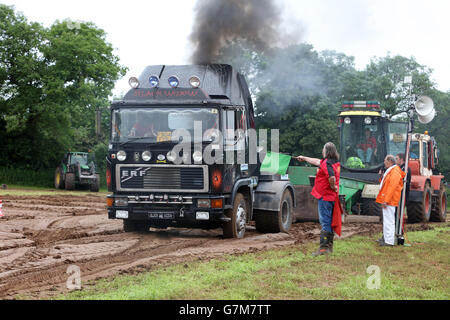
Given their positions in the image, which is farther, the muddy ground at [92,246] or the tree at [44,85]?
the tree at [44,85]

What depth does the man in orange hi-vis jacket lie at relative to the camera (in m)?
11.4

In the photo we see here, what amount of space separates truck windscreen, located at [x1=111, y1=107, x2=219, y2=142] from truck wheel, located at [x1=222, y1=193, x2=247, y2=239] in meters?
1.65

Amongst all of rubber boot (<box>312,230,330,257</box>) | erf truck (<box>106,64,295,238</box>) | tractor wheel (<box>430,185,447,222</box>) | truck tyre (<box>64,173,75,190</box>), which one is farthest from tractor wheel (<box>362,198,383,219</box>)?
truck tyre (<box>64,173,75,190</box>)

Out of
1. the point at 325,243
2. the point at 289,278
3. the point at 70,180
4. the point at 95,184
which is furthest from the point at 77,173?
the point at 289,278

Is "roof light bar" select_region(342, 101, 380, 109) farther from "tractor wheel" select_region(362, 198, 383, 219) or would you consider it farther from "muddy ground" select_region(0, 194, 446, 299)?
"muddy ground" select_region(0, 194, 446, 299)

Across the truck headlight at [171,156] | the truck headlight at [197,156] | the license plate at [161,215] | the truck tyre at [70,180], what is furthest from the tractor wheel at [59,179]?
the truck headlight at [197,156]

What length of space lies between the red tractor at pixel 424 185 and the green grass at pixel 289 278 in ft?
24.2

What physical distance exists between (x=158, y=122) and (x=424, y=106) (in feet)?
17.4

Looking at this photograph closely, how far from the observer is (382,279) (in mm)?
7633

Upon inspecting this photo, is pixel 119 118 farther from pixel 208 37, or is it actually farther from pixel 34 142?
→ pixel 34 142

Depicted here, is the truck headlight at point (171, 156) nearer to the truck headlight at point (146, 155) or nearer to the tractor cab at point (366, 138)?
the truck headlight at point (146, 155)

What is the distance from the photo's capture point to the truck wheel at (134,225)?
42.1 feet
